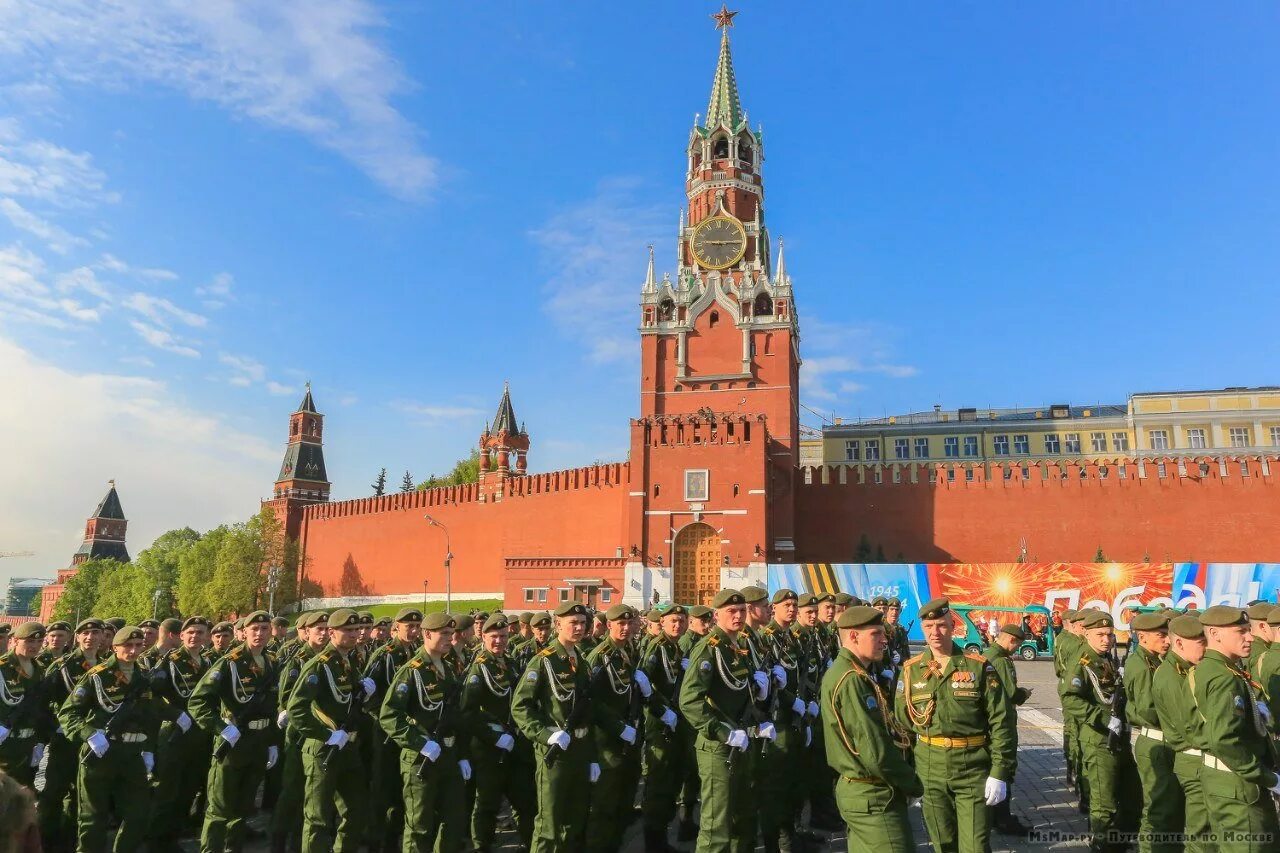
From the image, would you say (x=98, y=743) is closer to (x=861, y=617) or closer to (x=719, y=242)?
(x=861, y=617)

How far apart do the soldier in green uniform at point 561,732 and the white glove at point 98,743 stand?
3.19 m

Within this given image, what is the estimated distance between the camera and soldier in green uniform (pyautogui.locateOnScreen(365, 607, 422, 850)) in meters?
7.11

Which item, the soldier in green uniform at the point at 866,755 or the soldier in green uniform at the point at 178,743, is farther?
the soldier in green uniform at the point at 178,743

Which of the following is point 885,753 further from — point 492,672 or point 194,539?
point 194,539

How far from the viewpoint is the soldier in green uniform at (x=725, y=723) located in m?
5.86

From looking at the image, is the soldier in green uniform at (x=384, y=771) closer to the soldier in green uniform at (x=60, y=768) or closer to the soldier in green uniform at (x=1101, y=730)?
the soldier in green uniform at (x=60, y=768)

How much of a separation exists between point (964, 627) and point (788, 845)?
67.0ft

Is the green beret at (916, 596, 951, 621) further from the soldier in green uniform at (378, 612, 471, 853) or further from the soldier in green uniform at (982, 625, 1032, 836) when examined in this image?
the soldier in green uniform at (378, 612, 471, 853)

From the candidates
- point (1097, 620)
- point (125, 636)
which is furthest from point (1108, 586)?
point (125, 636)

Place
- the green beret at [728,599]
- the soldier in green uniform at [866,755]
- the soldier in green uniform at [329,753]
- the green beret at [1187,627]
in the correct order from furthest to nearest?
the green beret at [728,599] → the soldier in green uniform at [329,753] → the green beret at [1187,627] → the soldier in green uniform at [866,755]

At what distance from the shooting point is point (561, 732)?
6312 mm

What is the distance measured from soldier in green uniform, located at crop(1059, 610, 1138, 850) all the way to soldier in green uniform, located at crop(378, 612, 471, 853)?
5097 millimetres

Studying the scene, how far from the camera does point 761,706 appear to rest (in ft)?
22.6

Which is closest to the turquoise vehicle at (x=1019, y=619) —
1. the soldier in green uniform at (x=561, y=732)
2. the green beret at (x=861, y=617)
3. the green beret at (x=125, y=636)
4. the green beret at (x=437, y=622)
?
the soldier in green uniform at (x=561, y=732)
